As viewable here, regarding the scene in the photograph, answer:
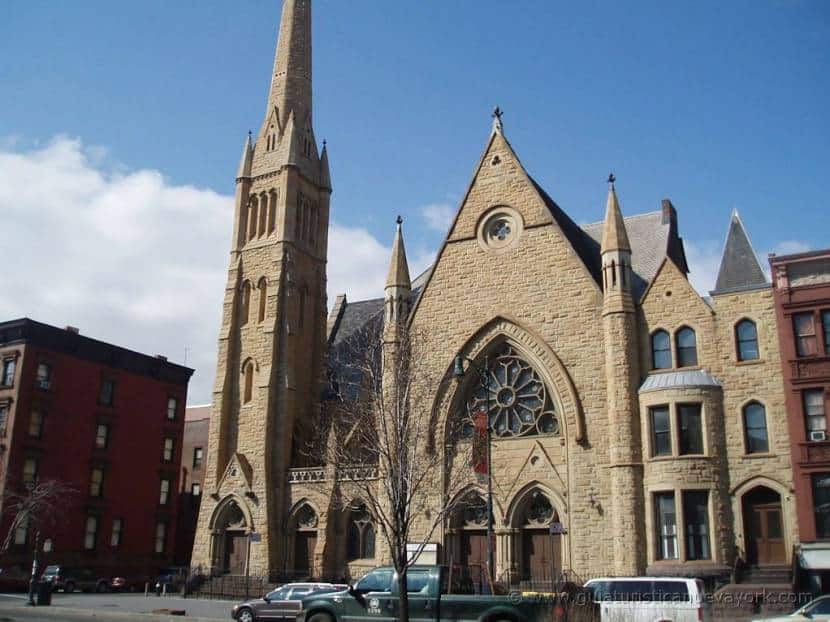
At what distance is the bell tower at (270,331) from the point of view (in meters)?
38.2

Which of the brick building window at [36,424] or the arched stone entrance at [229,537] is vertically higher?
the brick building window at [36,424]

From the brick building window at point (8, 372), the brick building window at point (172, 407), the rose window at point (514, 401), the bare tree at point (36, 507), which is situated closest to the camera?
the rose window at point (514, 401)

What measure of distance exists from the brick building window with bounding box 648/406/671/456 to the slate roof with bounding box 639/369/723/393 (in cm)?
76

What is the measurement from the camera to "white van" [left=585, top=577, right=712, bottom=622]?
1862 centimetres

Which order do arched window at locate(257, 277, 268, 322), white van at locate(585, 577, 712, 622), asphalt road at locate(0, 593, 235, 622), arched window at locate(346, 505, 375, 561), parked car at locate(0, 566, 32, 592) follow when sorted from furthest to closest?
arched window at locate(257, 277, 268, 322), parked car at locate(0, 566, 32, 592), arched window at locate(346, 505, 375, 561), asphalt road at locate(0, 593, 235, 622), white van at locate(585, 577, 712, 622)

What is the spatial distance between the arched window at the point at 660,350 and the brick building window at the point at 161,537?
34.7 metres

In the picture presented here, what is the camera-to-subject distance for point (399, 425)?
75.8ft

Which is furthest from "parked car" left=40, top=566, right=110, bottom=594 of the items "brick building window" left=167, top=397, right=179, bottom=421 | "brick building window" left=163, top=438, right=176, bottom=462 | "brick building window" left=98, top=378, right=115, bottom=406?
"brick building window" left=167, top=397, right=179, bottom=421

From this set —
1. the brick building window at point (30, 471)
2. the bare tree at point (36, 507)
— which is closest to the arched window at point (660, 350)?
the bare tree at point (36, 507)

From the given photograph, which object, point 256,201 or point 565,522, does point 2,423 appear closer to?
point 256,201

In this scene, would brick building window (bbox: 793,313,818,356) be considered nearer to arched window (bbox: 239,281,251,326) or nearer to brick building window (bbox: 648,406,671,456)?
brick building window (bbox: 648,406,671,456)

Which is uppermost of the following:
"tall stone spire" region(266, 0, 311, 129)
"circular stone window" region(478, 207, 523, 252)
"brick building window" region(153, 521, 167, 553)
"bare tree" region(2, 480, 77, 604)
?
"tall stone spire" region(266, 0, 311, 129)

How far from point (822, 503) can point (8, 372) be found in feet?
130

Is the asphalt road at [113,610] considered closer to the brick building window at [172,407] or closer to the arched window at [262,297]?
the arched window at [262,297]
